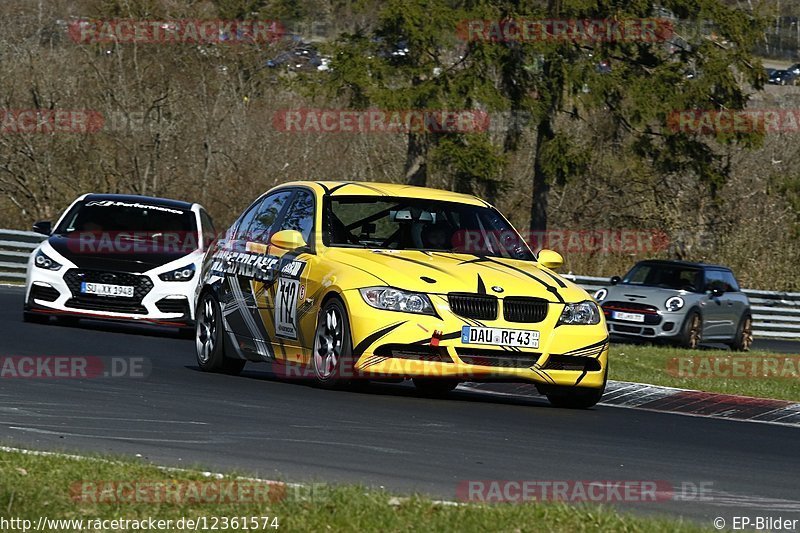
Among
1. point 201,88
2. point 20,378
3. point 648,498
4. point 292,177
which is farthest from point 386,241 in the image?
point 201,88

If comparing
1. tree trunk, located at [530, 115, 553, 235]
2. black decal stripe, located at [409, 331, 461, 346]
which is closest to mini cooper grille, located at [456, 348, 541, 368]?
black decal stripe, located at [409, 331, 461, 346]

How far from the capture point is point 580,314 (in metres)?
11.6

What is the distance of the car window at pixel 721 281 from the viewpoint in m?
27.3

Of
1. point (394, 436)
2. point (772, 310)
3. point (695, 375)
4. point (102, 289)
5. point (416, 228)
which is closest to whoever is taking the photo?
point (394, 436)

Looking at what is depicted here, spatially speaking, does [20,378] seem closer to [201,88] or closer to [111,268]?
[111,268]

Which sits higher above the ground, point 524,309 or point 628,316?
point 524,309

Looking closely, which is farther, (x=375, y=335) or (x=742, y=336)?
(x=742, y=336)
